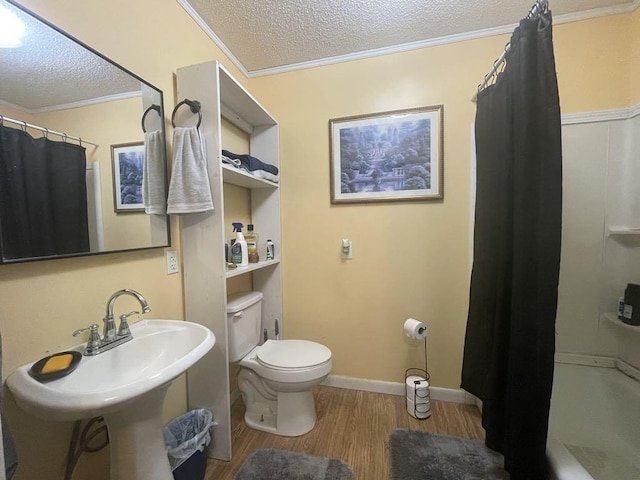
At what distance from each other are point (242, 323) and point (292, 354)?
361 mm

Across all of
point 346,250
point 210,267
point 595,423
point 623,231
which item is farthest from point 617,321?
point 210,267

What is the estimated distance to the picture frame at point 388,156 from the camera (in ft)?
5.63

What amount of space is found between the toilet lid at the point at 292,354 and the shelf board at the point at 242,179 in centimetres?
109

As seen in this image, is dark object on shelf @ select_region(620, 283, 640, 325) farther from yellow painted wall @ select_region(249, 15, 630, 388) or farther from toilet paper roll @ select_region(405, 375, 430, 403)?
toilet paper roll @ select_region(405, 375, 430, 403)

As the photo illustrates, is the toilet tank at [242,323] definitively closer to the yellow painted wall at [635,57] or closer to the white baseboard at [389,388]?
the white baseboard at [389,388]

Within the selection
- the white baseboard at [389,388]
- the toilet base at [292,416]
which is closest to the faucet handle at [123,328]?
the toilet base at [292,416]

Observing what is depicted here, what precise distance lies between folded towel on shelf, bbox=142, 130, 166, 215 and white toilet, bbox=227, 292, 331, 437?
2.17 ft

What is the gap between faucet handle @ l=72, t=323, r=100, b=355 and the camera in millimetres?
891

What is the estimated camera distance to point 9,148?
74cm

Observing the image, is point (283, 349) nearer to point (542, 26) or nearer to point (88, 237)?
point (88, 237)

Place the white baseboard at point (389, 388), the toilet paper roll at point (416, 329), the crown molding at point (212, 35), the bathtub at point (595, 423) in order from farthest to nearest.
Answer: the white baseboard at point (389, 388)
the toilet paper roll at point (416, 329)
the crown molding at point (212, 35)
the bathtub at point (595, 423)

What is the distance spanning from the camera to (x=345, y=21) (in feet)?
5.01

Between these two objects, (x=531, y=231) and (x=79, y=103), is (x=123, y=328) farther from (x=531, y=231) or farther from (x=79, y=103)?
(x=531, y=231)

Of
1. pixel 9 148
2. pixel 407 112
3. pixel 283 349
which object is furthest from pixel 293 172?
pixel 9 148
